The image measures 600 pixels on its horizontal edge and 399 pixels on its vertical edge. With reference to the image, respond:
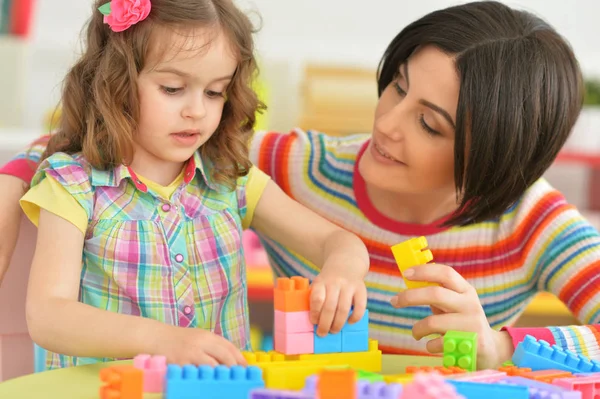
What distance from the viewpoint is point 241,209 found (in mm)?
1206

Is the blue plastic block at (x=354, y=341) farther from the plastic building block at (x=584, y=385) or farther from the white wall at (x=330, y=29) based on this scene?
the white wall at (x=330, y=29)

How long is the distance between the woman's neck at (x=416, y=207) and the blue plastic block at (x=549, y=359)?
461mm

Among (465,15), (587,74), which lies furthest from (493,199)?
(587,74)

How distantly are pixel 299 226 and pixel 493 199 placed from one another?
29 cm

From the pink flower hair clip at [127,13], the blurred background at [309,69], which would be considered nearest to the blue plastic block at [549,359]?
the pink flower hair clip at [127,13]

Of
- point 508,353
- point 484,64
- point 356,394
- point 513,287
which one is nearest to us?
point 356,394

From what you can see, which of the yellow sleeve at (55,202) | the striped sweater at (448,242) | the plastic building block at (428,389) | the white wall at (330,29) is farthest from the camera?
the white wall at (330,29)

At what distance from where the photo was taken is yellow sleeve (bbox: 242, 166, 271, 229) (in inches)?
47.5

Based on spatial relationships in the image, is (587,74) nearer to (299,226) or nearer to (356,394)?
(299,226)

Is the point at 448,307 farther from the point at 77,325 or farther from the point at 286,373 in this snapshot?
the point at 77,325

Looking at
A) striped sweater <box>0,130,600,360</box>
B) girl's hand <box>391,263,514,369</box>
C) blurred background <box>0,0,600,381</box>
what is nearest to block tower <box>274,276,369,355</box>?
girl's hand <box>391,263,514,369</box>

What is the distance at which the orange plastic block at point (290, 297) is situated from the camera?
2.93 feet

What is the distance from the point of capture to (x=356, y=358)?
0.92 m

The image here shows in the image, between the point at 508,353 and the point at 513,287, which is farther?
the point at 513,287
